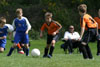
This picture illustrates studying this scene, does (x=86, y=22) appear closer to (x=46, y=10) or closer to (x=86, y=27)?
(x=86, y=27)

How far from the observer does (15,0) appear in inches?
1566

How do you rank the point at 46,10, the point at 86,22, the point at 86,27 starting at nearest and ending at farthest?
the point at 86,22, the point at 86,27, the point at 46,10

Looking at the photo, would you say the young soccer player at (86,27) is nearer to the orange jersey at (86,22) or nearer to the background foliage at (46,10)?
the orange jersey at (86,22)

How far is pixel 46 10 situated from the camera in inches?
1398

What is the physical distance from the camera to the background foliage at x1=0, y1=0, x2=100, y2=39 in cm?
3112

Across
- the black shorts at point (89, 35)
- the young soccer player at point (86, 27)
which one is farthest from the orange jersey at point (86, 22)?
the black shorts at point (89, 35)

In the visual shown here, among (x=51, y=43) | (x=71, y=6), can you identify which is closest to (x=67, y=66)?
(x=51, y=43)

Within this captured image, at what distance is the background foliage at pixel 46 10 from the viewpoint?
102 feet

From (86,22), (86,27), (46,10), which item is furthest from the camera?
(46,10)

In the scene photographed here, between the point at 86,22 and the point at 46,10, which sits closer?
the point at 86,22

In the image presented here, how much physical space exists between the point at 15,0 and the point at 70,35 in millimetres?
24578

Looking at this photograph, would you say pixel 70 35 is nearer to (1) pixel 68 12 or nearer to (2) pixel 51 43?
(2) pixel 51 43

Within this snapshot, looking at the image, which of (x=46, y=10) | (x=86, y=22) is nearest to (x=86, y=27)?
(x=86, y=22)

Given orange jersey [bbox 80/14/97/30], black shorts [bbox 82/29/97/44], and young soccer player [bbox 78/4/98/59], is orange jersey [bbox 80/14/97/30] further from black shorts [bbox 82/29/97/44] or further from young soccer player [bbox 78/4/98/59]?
black shorts [bbox 82/29/97/44]
